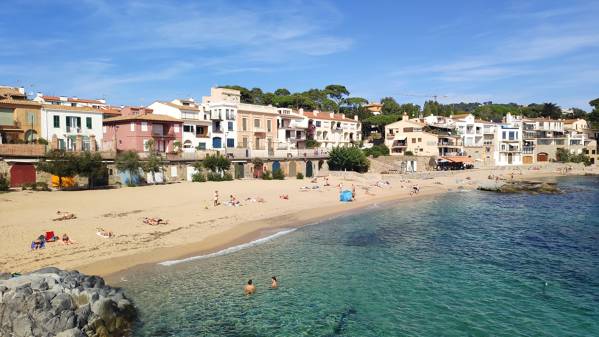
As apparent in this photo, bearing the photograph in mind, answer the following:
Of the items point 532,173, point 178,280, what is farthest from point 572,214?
point 532,173

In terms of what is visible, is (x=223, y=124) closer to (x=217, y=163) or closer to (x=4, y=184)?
(x=217, y=163)

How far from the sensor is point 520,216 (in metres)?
39.2

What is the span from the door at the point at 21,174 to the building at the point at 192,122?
2025 centimetres

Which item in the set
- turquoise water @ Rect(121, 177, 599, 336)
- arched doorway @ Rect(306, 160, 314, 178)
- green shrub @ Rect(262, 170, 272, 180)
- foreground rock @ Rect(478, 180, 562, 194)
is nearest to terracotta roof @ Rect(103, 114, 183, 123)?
green shrub @ Rect(262, 170, 272, 180)

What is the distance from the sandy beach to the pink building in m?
10.4

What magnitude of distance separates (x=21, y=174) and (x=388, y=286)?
3379 cm

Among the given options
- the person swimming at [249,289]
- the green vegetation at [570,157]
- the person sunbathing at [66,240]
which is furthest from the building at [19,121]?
the green vegetation at [570,157]

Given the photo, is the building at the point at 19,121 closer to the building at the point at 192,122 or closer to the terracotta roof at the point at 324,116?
the building at the point at 192,122

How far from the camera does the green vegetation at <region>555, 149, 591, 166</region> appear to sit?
98500 mm

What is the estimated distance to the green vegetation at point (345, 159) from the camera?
64.9m

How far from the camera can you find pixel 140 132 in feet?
170

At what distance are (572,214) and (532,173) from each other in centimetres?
4910

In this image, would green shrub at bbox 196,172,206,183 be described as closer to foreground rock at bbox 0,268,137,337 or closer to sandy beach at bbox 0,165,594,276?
sandy beach at bbox 0,165,594,276

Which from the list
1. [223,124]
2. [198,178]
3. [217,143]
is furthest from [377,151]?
[198,178]
